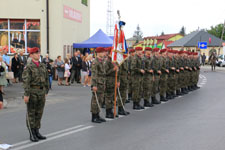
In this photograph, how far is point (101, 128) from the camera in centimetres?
764

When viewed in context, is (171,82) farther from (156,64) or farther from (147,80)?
(147,80)

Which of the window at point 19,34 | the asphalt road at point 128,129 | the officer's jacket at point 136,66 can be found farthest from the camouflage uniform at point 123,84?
the window at point 19,34

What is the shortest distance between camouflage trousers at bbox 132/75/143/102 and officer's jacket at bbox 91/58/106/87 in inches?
82.1

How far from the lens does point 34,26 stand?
22016 mm

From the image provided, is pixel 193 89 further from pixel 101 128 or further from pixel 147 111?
pixel 101 128

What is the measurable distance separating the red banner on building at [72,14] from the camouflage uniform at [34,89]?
653 inches

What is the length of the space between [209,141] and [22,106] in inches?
266

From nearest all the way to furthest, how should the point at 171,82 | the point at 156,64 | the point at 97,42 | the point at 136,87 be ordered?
the point at 136,87, the point at 156,64, the point at 171,82, the point at 97,42

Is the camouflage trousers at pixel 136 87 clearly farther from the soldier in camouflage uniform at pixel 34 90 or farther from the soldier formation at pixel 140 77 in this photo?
the soldier in camouflage uniform at pixel 34 90

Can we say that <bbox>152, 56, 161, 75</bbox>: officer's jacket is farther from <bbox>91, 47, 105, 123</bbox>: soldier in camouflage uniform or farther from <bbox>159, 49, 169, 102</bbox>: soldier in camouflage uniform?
<bbox>91, 47, 105, 123</bbox>: soldier in camouflage uniform

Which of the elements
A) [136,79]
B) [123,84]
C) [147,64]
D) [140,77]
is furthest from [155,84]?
[123,84]

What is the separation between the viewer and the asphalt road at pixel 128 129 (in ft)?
20.4

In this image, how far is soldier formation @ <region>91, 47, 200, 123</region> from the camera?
8375 mm

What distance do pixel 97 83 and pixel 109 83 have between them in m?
0.54
